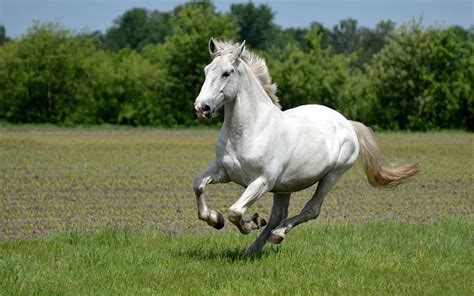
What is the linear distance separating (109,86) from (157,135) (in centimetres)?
1590

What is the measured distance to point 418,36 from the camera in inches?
2173

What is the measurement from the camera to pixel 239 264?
9.15m

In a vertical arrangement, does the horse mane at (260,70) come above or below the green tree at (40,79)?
above

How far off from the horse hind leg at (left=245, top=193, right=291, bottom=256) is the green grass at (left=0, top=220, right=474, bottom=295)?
5.9 inches

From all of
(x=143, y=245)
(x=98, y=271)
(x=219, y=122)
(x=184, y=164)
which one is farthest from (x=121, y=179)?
(x=219, y=122)

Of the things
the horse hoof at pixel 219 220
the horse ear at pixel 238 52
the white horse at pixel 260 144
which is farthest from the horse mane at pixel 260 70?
the horse hoof at pixel 219 220

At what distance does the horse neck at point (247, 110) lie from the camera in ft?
29.9

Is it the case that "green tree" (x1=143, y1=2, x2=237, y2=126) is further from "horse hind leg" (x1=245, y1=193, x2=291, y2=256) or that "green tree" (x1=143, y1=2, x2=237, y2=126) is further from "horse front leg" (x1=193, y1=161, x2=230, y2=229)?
"horse front leg" (x1=193, y1=161, x2=230, y2=229)

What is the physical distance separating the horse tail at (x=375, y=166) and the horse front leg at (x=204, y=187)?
2.60 metres

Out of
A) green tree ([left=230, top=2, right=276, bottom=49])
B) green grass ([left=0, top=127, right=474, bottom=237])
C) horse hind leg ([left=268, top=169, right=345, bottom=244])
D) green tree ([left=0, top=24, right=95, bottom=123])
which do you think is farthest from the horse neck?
green tree ([left=230, top=2, right=276, bottom=49])

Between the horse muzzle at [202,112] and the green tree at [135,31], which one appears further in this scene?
the green tree at [135,31]

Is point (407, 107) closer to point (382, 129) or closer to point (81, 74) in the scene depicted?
point (382, 129)

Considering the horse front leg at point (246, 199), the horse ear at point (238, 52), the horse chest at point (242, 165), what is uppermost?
the horse ear at point (238, 52)

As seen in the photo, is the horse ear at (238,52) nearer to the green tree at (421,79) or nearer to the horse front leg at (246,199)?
the horse front leg at (246,199)
